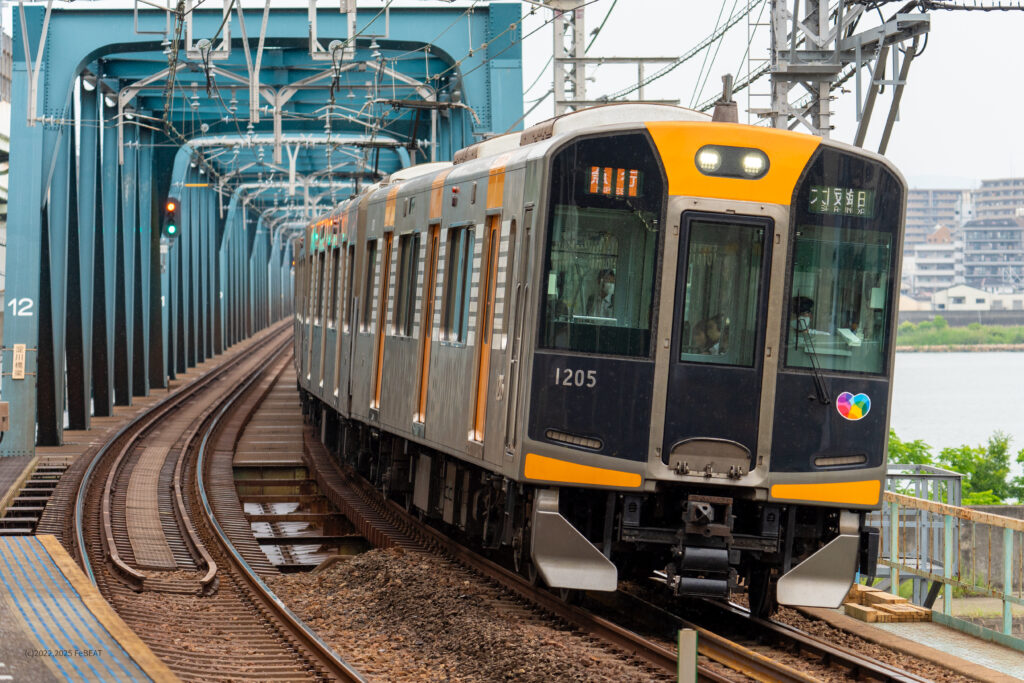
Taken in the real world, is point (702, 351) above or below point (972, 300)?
below

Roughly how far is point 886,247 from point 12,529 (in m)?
8.13

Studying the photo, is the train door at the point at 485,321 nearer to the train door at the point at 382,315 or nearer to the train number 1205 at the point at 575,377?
the train number 1205 at the point at 575,377

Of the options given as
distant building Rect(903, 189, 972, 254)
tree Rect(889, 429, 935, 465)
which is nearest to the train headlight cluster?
tree Rect(889, 429, 935, 465)

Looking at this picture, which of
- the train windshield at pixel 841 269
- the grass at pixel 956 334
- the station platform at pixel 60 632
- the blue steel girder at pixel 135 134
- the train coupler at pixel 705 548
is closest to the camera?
the station platform at pixel 60 632

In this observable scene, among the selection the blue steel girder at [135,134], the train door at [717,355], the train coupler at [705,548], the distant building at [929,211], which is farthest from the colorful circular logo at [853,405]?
the distant building at [929,211]

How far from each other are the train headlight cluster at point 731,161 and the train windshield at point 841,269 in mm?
290

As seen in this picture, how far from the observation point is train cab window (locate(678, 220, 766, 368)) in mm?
8289

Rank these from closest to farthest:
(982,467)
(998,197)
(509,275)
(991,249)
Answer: (509,275) → (982,467) → (991,249) → (998,197)

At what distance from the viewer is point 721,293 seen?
27.3 ft

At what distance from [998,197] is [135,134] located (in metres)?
38.9

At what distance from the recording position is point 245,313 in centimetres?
6856

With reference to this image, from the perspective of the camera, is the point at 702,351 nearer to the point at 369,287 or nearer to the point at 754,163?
the point at 754,163

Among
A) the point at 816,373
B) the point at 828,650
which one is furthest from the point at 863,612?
the point at 816,373

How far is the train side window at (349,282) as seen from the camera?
15.3 m
